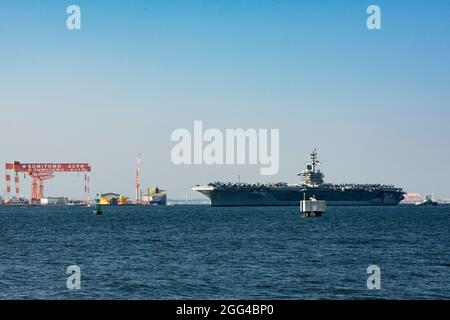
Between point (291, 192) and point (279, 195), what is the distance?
11.6ft

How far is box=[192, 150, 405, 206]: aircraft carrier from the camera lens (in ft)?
575

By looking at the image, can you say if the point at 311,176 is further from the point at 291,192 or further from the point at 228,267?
the point at 228,267

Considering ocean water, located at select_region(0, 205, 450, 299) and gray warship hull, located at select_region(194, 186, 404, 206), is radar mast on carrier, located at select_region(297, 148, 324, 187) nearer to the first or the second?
gray warship hull, located at select_region(194, 186, 404, 206)

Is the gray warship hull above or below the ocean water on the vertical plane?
above

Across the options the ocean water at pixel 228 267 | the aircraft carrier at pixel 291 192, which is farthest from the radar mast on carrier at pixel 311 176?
the ocean water at pixel 228 267

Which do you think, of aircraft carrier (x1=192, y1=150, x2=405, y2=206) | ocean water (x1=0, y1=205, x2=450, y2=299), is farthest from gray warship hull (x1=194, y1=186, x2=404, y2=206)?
ocean water (x1=0, y1=205, x2=450, y2=299)

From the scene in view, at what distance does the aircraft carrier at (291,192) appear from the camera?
17538 cm

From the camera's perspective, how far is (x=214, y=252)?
4781 centimetres

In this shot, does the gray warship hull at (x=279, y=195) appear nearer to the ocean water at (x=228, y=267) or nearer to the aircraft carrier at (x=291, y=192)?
the aircraft carrier at (x=291, y=192)

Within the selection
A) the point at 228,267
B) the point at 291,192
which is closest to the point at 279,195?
the point at 291,192

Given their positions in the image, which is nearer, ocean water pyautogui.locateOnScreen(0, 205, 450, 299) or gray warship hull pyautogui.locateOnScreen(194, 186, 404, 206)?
ocean water pyautogui.locateOnScreen(0, 205, 450, 299)
